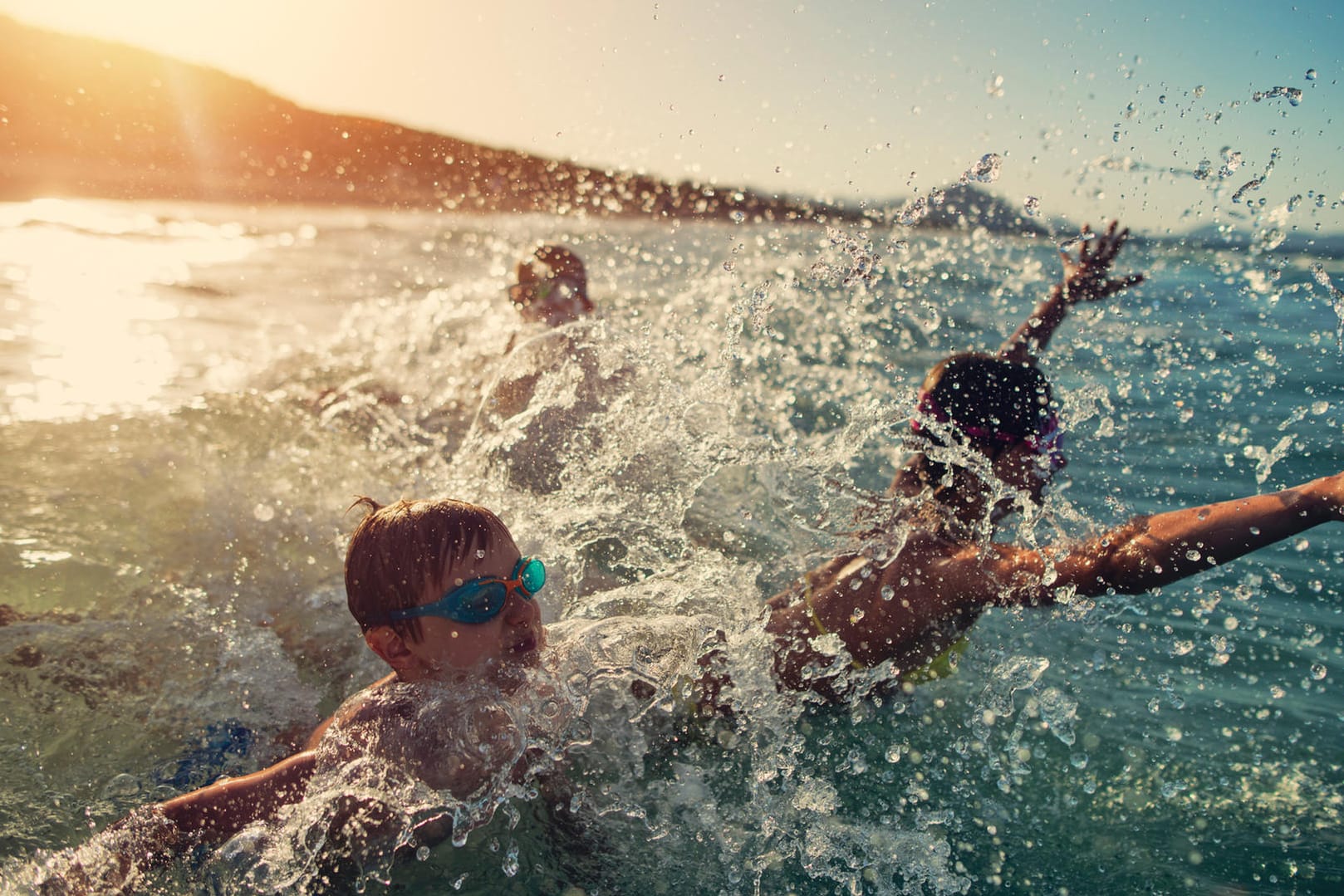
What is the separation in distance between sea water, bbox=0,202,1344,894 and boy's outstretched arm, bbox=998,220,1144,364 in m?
0.75

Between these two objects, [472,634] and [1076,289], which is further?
[1076,289]

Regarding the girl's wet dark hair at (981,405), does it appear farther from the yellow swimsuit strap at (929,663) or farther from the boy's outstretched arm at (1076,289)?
the boy's outstretched arm at (1076,289)

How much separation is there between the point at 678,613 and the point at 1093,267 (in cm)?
256

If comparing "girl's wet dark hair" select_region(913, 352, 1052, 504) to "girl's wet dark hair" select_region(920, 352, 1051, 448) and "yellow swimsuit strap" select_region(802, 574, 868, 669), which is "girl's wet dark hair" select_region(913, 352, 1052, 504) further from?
"yellow swimsuit strap" select_region(802, 574, 868, 669)

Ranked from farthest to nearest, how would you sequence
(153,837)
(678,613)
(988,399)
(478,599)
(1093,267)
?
(1093,267), (678,613), (988,399), (478,599), (153,837)

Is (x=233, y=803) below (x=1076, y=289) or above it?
below

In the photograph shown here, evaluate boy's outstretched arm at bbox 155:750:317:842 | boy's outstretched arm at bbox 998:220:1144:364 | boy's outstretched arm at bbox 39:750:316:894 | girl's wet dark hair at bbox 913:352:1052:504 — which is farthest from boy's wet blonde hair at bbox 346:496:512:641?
boy's outstretched arm at bbox 998:220:1144:364

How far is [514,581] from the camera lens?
2633 millimetres

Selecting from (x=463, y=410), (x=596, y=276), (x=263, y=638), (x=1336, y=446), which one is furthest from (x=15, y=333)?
→ (x=1336, y=446)

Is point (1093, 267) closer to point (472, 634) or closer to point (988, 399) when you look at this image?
point (988, 399)

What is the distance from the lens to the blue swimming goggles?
2525mm

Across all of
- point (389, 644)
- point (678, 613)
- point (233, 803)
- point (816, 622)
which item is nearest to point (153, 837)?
point (233, 803)

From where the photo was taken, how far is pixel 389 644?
101 inches

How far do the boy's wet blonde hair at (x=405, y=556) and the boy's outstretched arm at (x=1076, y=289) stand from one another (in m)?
2.79
